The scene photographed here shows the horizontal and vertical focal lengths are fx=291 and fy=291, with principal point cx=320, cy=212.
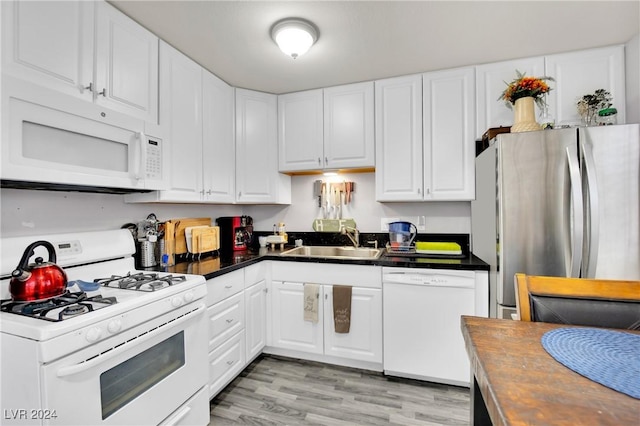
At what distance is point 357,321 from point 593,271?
1.43m

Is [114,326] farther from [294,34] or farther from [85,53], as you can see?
[294,34]

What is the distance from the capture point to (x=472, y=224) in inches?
94.0

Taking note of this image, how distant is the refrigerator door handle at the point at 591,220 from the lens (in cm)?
151

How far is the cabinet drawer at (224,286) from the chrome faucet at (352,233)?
3.49 ft

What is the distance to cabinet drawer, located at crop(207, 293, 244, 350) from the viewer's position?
1.81m

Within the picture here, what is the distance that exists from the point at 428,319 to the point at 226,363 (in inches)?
55.2

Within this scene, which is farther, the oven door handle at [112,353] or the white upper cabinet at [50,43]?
the white upper cabinet at [50,43]

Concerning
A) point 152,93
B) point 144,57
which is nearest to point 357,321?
point 152,93

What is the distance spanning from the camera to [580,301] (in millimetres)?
1032

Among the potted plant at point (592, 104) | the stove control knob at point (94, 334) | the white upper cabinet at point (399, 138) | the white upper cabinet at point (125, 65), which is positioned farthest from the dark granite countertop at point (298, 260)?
the potted plant at point (592, 104)

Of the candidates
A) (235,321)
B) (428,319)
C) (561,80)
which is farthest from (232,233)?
(561,80)

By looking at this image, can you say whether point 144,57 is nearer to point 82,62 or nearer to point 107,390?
point 82,62

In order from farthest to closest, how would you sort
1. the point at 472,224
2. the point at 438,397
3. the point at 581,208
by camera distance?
the point at 472,224
the point at 438,397
the point at 581,208

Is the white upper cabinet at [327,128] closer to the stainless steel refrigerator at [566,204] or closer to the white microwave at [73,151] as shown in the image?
the stainless steel refrigerator at [566,204]
